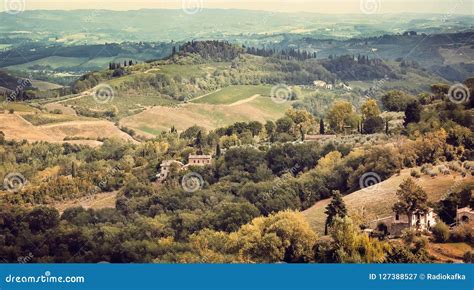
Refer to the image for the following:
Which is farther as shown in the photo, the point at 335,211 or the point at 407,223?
Result: the point at 335,211

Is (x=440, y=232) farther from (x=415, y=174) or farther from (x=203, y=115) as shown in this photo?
(x=203, y=115)

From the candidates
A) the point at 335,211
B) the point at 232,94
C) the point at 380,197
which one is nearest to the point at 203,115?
the point at 232,94

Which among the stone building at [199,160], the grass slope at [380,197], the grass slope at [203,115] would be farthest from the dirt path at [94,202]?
the grass slope at [203,115]

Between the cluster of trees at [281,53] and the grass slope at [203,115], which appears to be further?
the cluster of trees at [281,53]

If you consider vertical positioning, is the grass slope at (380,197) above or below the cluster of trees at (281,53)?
above

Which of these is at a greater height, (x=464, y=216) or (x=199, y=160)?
(x=464, y=216)

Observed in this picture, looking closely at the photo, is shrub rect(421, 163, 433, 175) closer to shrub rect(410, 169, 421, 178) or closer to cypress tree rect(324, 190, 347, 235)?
A: shrub rect(410, 169, 421, 178)

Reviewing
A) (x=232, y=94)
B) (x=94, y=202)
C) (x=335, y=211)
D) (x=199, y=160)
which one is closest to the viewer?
(x=335, y=211)

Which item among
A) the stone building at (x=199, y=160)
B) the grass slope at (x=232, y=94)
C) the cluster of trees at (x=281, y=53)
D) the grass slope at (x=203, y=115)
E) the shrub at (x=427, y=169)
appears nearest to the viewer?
the shrub at (x=427, y=169)

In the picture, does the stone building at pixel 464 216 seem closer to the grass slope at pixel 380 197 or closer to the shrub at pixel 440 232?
the shrub at pixel 440 232

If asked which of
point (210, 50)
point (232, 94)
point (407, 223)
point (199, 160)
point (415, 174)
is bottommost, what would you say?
point (232, 94)
